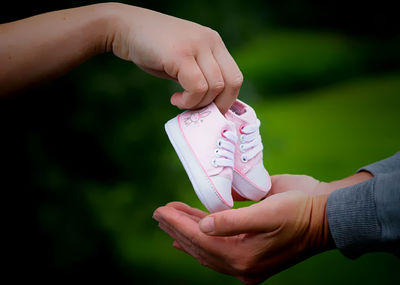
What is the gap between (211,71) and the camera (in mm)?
902

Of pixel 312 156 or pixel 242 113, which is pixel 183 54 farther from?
pixel 312 156

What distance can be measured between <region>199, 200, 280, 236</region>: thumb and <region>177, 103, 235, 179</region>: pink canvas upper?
19 cm

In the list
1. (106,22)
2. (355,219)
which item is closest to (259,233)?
(355,219)

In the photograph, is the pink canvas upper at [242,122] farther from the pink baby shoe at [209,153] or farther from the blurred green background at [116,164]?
the blurred green background at [116,164]

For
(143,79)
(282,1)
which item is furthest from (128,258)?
(282,1)

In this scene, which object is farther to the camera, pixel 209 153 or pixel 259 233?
pixel 209 153

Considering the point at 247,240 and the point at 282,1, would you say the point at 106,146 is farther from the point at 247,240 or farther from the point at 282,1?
the point at 282,1

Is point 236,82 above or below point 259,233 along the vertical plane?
above

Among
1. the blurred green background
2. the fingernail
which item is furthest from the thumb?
the blurred green background

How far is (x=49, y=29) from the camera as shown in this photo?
95 centimetres

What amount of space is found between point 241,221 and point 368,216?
0.24 meters

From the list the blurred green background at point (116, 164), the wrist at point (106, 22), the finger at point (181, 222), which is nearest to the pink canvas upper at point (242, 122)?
the finger at point (181, 222)

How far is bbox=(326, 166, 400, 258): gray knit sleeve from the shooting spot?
748 mm

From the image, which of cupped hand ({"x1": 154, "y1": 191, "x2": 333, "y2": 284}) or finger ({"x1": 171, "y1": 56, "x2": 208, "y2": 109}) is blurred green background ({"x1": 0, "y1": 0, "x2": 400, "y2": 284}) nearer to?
finger ({"x1": 171, "y1": 56, "x2": 208, "y2": 109})
